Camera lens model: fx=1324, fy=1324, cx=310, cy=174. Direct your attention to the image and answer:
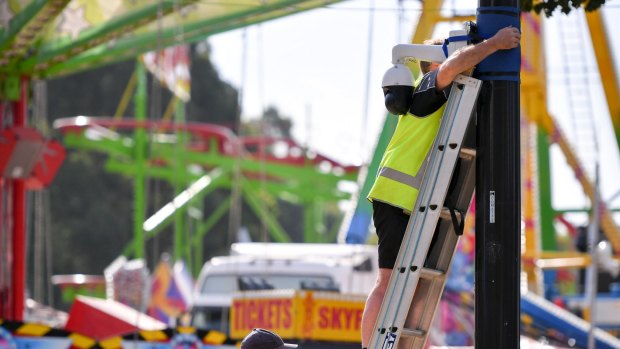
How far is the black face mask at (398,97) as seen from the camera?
5484mm

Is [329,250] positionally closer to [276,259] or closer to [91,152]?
[276,259]

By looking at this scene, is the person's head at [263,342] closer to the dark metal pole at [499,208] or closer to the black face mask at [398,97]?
the dark metal pole at [499,208]

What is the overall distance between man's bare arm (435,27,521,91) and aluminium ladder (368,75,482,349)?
0.06 meters

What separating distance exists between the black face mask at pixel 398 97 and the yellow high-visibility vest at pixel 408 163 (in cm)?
6

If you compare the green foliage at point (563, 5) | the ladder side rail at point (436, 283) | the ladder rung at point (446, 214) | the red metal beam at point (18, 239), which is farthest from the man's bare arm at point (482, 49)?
the red metal beam at point (18, 239)

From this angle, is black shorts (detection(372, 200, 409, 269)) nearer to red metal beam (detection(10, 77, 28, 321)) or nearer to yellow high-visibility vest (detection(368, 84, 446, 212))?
yellow high-visibility vest (detection(368, 84, 446, 212))

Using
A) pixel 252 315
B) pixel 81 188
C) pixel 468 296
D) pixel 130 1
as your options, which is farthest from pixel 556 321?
pixel 81 188

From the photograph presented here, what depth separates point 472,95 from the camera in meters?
5.19

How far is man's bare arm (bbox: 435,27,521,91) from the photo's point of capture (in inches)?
202

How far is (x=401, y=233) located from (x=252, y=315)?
512 cm

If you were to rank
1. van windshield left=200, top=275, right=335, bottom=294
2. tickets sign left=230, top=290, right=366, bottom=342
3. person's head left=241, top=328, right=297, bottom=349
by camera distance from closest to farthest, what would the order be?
person's head left=241, top=328, right=297, bottom=349 < tickets sign left=230, top=290, right=366, bottom=342 < van windshield left=200, top=275, right=335, bottom=294

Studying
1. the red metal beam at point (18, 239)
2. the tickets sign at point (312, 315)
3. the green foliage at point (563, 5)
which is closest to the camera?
the green foliage at point (563, 5)

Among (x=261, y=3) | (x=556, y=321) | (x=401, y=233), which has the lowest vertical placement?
(x=556, y=321)

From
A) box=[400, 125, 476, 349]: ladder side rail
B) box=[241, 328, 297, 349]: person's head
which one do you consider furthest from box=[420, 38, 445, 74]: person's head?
box=[241, 328, 297, 349]: person's head
